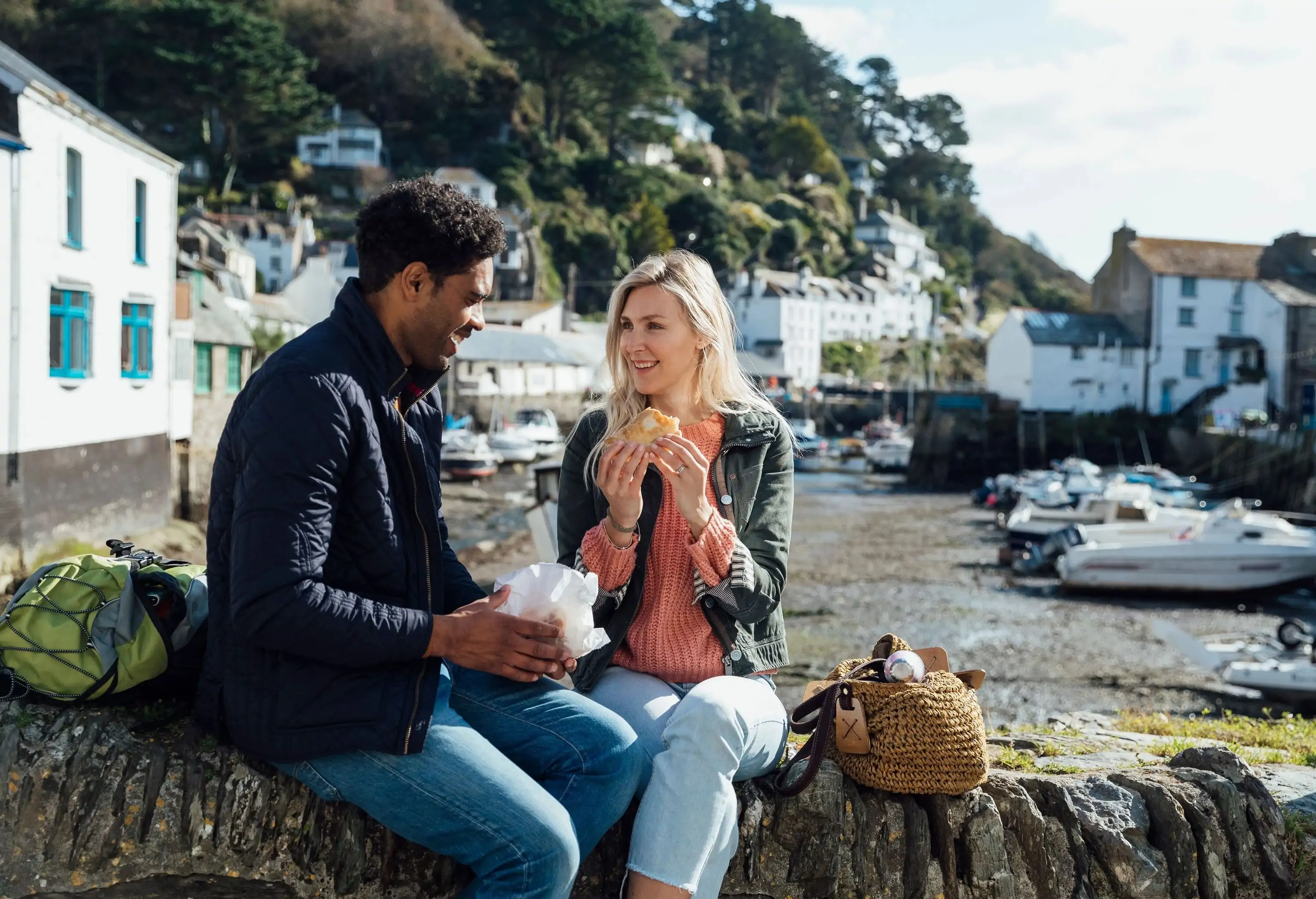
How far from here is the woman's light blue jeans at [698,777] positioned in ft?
9.11

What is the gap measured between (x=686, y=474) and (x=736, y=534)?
0.32m

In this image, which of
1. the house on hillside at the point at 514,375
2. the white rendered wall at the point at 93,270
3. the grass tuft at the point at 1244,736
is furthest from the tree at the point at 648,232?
the grass tuft at the point at 1244,736

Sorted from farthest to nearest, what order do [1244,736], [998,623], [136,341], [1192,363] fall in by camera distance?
[1192,363] < [136,341] < [998,623] < [1244,736]

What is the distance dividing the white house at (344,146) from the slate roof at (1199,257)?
5030 cm

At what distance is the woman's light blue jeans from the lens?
2775 millimetres

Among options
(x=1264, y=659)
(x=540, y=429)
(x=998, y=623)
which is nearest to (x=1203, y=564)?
(x=998, y=623)

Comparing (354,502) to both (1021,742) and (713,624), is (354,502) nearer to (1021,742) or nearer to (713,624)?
(713,624)

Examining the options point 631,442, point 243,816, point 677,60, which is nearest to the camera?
point 243,816

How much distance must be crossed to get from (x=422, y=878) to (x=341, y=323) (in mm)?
1425

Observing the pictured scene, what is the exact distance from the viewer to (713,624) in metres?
3.35

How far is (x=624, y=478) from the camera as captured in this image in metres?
3.17

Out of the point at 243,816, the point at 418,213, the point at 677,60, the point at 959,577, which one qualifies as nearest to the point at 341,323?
the point at 418,213

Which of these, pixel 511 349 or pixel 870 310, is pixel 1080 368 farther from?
pixel 870 310

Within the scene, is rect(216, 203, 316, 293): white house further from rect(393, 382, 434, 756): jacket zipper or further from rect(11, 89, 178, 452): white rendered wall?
rect(393, 382, 434, 756): jacket zipper
